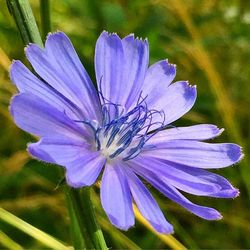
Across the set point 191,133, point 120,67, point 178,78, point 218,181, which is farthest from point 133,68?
point 178,78

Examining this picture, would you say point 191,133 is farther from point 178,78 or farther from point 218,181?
point 178,78

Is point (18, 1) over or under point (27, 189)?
over

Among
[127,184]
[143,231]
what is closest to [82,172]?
[127,184]

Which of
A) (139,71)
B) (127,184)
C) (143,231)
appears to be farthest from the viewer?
(143,231)

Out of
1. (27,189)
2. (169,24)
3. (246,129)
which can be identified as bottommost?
(27,189)

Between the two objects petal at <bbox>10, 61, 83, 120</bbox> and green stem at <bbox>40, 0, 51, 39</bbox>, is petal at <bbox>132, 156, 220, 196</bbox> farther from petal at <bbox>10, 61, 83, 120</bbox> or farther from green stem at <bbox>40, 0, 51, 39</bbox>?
green stem at <bbox>40, 0, 51, 39</bbox>

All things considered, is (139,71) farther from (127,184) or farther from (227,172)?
(227,172)

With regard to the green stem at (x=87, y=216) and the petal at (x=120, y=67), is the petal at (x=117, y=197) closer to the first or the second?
the green stem at (x=87, y=216)
